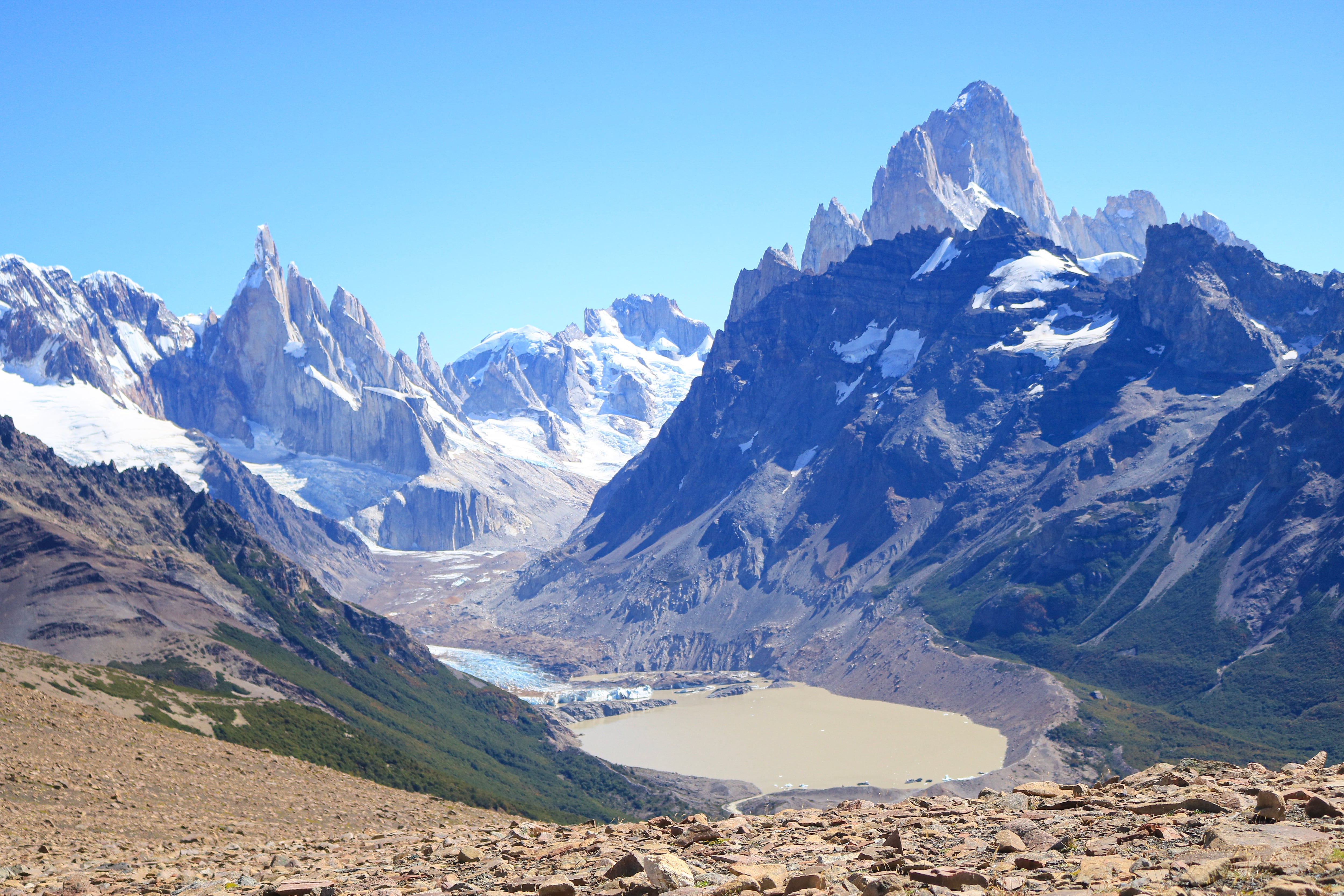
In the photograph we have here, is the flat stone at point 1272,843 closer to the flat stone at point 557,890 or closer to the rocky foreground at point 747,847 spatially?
the rocky foreground at point 747,847

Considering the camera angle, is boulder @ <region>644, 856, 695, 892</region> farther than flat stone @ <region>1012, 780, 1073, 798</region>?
No

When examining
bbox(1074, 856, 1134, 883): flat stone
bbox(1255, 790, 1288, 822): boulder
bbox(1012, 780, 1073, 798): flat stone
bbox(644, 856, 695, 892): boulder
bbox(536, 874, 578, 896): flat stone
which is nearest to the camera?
bbox(1074, 856, 1134, 883): flat stone

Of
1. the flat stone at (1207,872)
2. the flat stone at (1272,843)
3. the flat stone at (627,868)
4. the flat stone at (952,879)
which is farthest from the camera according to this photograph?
the flat stone at (627,868)

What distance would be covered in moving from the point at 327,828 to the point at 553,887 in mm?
44861

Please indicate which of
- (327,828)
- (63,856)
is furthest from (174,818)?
(63,856)

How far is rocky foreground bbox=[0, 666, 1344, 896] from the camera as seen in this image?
27.4 m

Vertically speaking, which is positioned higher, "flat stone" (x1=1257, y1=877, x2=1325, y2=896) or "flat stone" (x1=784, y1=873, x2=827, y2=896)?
"flat stone" (x1=1257, y1=877, x2=1325, y2=896)

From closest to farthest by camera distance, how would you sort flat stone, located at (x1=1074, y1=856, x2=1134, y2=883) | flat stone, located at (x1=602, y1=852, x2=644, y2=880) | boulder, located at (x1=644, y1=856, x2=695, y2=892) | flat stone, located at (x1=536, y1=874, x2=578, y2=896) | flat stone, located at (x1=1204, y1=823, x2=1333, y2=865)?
flat stone, located at (x1=1204, y1=823, x2=1333, y2=865) < flat stone, located at (x1=1074, y1=856, x2=1134, y2=883) < boulder, located at (x1=644, y1=856, x2=695, y2=892) < flat stone, located at (x1=536, y1=874, x2=578, y2=896) < flat stone, located at (x1=602, y1=852, x2=644, y2=880)

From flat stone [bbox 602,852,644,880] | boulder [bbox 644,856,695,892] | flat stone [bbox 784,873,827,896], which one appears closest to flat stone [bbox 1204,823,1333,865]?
flat stone [bbox 784,873,827,896]

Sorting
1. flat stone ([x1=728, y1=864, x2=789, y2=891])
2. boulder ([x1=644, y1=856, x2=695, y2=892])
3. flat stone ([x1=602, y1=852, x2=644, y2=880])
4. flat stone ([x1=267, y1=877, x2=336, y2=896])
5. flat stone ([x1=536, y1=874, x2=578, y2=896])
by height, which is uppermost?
flat stone ([x1=728, y1=864, x2=789, y2=891])

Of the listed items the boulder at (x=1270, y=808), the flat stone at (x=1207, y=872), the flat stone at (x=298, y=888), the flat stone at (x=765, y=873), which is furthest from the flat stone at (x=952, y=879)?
the flat stone at (x=298, y=888)

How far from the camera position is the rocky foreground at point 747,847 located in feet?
89.8

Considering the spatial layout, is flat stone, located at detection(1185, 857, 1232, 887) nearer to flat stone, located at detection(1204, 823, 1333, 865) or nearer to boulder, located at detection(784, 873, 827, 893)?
flat stone, located at detection(1204, 823, 1333, 865)

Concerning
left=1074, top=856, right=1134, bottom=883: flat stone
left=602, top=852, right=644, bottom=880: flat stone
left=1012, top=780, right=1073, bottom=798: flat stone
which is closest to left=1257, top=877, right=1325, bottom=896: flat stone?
left=1074, top=856, right=1134, bottom=883: flat stone
